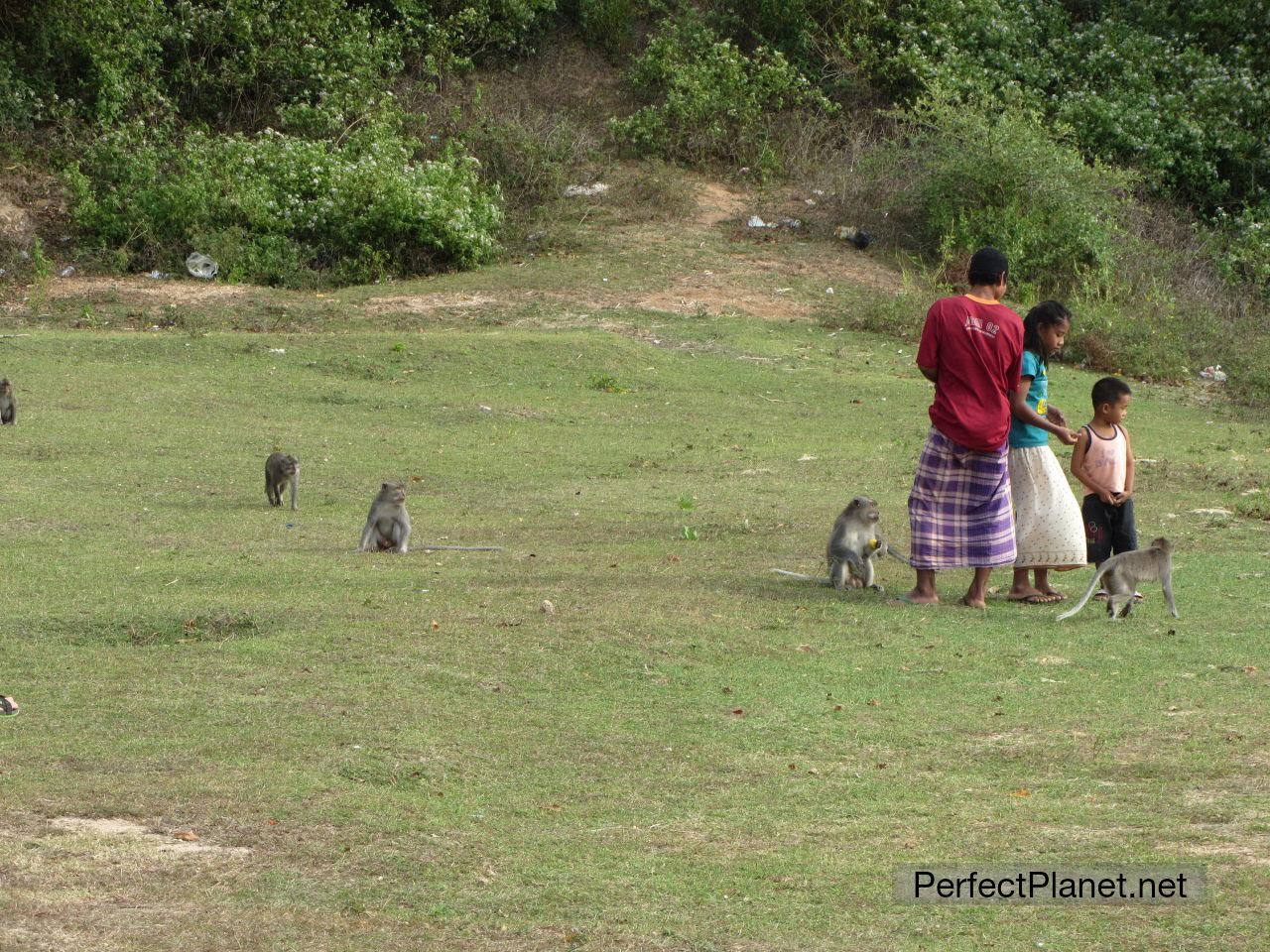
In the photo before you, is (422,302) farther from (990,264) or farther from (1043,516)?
(990,264)

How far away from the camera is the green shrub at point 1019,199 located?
25438 mm

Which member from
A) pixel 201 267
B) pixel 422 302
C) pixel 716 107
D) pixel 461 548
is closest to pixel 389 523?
pixel 461 548

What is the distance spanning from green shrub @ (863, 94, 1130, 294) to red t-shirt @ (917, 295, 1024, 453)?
16.4 metres

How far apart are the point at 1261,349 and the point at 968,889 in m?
20.0

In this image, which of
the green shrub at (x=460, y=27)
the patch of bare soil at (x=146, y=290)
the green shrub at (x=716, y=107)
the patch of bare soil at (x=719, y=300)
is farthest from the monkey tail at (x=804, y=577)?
the green shrub at (x=460, y=27)

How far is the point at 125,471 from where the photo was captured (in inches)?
542

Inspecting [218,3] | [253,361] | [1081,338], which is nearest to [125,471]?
[253,361]

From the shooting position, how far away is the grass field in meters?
4.78

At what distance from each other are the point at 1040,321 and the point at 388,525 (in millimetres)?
4384

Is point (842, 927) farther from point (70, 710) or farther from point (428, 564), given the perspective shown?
point (428, 564)

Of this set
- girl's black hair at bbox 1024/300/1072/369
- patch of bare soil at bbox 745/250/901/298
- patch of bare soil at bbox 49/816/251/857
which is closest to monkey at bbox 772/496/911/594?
girl's black hair at bbox 1024/300/1072/369

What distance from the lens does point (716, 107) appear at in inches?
1220

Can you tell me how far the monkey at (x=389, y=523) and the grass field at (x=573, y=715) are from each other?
23 centimetres

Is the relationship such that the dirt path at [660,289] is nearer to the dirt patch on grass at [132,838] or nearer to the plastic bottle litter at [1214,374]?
the plastic bottle litter at [1214,374]
